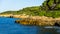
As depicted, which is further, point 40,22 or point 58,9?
point 58,9

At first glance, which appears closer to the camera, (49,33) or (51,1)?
(49,33)

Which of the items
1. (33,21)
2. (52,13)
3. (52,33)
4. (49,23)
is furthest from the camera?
(52,13)

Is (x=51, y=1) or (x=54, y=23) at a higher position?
(x=51, y=1)

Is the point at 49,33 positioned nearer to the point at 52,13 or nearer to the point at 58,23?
the point at 58,23

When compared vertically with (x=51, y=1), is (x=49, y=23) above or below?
below

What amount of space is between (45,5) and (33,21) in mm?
38300

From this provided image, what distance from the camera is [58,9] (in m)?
143

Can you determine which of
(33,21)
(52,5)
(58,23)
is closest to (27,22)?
(33,21)

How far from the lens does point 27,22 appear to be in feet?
390

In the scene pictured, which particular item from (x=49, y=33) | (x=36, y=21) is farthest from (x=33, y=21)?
(x=49, y=33)

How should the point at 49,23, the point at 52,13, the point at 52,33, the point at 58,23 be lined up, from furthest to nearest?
the point at 52,13 < the point at 49,23 < the point at 58,23 < the point at 52,33

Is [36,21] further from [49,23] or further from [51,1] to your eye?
[51,1]

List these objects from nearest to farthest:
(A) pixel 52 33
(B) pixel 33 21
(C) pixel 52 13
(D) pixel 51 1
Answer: (A) pixel 52 33 < (B) pixel 33 21 < (C) pixel 52 13 < (D) pixel 51 1

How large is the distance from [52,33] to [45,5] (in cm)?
8078
